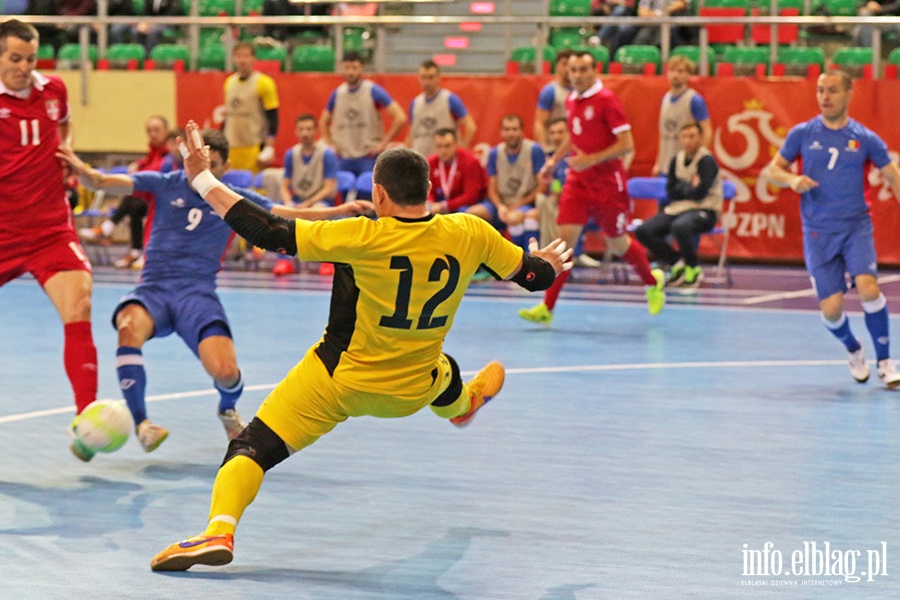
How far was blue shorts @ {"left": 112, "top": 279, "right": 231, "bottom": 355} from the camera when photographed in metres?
7.53

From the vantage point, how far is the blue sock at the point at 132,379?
7.43 meters

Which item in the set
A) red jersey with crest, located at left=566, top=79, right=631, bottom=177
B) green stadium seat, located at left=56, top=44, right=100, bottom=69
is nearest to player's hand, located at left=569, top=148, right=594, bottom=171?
red jersey with crest, located at left=566, top=79, right=631, bottom=177

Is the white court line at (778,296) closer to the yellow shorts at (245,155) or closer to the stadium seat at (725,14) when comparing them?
the stadium seat at (725,14)

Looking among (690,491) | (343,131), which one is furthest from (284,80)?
(690,491)

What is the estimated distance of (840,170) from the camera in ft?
32.8

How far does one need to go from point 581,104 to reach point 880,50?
20.3 feet

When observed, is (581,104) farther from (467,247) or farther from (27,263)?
(467,247)

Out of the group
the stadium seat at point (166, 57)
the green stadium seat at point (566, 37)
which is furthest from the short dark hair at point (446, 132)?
the stadium seat at point (166, 57)

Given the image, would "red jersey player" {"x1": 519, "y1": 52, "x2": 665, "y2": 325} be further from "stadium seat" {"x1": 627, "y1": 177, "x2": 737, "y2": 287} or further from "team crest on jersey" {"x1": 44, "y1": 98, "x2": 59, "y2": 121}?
"team crest on jersey" {"x1": 44, "y1": 98, "x2": 59, "y2": 121}

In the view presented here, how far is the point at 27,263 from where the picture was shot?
750 cm

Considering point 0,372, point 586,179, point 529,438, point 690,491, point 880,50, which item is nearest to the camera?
point 690,491

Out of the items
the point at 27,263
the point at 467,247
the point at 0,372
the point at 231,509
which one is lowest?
the point at 0,372

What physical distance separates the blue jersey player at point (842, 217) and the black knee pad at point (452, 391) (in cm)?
446

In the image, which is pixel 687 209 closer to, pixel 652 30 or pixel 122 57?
pixel 652 30
